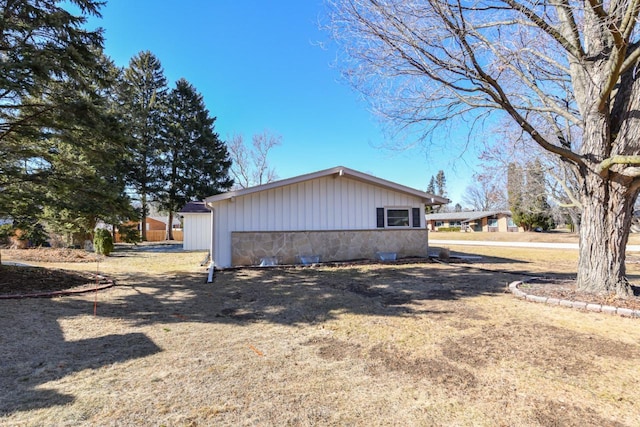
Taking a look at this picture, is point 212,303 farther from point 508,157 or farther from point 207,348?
point 508,157

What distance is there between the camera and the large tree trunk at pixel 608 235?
5766mm

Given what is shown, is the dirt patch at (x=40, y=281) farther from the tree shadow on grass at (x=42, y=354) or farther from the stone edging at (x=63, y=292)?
the tree shadow on grass at (x=42, y=354)

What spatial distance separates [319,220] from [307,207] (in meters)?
0.64

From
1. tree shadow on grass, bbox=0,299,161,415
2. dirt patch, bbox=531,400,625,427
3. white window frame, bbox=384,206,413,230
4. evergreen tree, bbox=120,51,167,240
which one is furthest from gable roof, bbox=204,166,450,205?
evergreen tree, bbox=120,51,167,240

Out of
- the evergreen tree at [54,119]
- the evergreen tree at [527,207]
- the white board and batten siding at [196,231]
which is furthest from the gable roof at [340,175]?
the white board and batten siding at [196,231]

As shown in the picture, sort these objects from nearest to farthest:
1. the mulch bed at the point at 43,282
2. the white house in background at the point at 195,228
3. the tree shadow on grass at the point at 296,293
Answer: the tree shadow on grass at the point at 296,293 → the mulch bed at the point at 43,282 → the white house in background at the point at 195,228

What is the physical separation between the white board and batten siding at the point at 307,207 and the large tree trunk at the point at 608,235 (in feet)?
22.4

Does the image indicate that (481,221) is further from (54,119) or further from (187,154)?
(54,119)

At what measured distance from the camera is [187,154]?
28000 millimetres

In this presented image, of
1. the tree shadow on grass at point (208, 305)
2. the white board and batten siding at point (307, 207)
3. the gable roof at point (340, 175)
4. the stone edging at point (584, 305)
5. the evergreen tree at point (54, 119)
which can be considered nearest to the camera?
the tree shadow on grass at point (208, 305)

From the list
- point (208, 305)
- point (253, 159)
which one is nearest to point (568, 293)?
point (208, 305)

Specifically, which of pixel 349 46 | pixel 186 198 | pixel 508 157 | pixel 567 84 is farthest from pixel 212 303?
pixel 186 198

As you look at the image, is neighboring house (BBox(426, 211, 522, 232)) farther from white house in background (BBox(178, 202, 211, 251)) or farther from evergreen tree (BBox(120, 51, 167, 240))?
evergreen tree (BBox(120, 51, 167, 240))

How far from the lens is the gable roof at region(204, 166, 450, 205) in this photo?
10204mm
